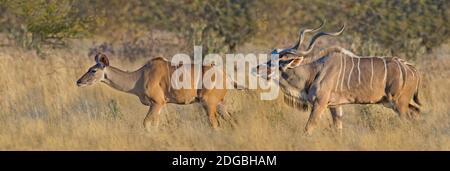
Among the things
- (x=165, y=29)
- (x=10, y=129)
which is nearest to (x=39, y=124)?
(x=10, y=129)

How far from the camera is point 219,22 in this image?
19.3 m

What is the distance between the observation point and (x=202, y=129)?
9883 mm

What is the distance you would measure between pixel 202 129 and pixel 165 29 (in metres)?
10.9

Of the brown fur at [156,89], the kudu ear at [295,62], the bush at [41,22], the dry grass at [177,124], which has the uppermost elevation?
the bush at [41,22]

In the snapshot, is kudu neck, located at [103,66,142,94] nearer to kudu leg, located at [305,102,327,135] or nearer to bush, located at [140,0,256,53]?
kudu leg, located at [305,102,327,135]

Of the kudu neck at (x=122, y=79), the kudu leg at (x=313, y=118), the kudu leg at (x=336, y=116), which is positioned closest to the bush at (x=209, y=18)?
the kudu neck at (x=122, y=79)

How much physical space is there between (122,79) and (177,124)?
796 mm

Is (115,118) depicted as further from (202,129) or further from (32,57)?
(32,57)

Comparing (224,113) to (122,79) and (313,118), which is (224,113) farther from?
(122,79)

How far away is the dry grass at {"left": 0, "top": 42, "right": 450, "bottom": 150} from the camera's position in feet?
30.1

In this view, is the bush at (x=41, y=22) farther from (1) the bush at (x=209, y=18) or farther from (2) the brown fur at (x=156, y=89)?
(2) the brown fur at (x=156, y=89)

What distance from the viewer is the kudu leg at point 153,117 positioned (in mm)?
9875

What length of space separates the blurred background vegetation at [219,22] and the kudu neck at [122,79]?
533cm
